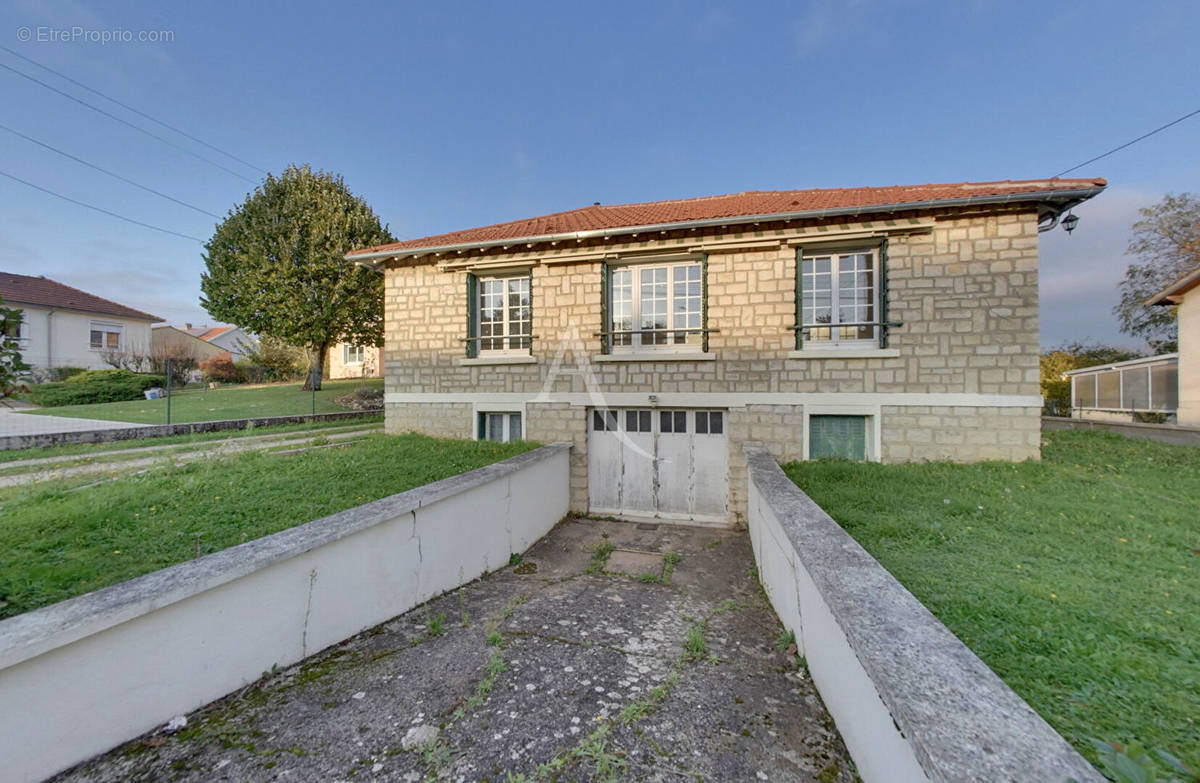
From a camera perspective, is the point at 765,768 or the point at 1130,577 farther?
the point at 1130,577

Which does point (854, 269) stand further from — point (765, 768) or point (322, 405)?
point (322, 405)

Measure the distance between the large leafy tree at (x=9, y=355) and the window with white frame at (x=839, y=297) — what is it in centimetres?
773

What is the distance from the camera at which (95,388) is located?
1709cm

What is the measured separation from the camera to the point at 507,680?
106 inches

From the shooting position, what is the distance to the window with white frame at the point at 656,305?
24.3ft

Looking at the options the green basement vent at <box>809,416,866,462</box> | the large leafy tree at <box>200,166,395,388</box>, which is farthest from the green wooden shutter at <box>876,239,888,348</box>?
the large leafy tree at <box>200,166,395,388</box>

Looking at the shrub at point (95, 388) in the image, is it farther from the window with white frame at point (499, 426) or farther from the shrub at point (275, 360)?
the window with white frame at point (499, 426)

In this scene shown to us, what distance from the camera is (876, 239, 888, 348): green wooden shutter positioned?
6574 millimetres

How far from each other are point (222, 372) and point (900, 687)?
107ft

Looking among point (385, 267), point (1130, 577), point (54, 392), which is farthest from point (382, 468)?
point (54, 392)

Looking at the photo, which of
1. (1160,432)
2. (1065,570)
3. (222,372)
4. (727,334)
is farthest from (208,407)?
(1160,432)

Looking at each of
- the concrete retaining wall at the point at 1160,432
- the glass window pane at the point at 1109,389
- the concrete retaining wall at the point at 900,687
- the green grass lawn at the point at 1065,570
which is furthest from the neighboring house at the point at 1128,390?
the concrete retaining wall at the point at 900,687

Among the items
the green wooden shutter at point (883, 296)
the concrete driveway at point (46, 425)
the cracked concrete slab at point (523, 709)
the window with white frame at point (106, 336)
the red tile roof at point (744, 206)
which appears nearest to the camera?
the cracked concrete slab at point (523, 709)

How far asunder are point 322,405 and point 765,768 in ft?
61.7
